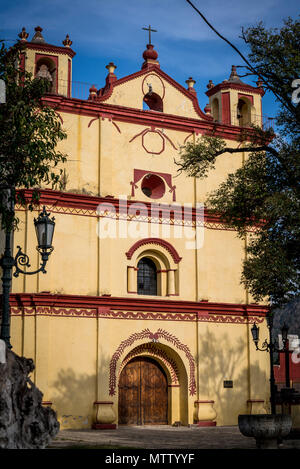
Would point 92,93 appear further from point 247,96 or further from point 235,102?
point 247,96

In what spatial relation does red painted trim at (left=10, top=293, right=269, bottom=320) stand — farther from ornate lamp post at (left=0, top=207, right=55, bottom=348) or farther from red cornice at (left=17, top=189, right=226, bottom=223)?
ornate lamp post at (left=0, top=207, right=55, bottom=348)

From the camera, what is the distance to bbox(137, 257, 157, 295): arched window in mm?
24641

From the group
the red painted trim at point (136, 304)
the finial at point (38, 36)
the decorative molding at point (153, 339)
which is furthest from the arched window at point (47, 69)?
the decorative molding at point (153, 339)

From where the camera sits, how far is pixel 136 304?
2348 centimetres

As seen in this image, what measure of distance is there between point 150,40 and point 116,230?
8.12 meters

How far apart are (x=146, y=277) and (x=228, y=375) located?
483 cm

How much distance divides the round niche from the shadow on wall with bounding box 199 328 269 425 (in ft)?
18.4

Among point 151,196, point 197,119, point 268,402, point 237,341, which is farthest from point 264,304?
point 197,119

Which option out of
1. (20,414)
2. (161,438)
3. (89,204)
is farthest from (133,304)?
(20,414)

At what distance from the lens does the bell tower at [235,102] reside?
27.4 m

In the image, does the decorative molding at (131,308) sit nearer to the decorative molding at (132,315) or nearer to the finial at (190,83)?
the decorative molding at (132,315)

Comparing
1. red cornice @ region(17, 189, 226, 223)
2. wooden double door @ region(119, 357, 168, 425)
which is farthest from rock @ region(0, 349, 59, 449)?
wooden double door @ region(119, 357, 168, 425)

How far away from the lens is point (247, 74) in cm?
1593
